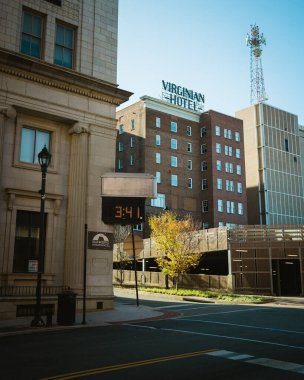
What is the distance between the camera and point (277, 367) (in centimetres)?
843

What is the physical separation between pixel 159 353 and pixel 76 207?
12.6 metres

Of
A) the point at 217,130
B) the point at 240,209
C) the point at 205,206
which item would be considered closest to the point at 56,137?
the point at 205,206

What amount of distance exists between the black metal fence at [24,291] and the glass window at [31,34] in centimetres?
1135

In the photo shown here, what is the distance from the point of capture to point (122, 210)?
22.5m

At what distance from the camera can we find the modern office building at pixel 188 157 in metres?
66.8

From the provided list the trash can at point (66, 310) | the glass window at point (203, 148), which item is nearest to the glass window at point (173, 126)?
the glass window at point (203, 148)

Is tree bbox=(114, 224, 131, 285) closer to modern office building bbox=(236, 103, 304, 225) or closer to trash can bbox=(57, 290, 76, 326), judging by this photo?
trash can bbox=(57, 290, 76, 326)

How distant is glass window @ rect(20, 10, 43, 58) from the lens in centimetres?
2166

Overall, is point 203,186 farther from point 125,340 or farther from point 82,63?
point 125,340

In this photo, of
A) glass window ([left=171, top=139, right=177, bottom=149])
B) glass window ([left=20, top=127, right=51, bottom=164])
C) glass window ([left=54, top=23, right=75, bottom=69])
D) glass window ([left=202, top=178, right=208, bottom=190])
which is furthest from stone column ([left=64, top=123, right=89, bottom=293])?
glass window ([left=202, top=178, right=208, bottom=190])

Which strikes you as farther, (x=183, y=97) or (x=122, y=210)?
(x=183, y=97)

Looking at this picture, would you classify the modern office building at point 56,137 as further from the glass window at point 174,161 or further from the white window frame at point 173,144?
the white window frame at point 173,144

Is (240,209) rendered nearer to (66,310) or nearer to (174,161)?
(174,161)

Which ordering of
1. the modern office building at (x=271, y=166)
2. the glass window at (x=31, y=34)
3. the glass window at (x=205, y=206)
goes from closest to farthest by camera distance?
the glass window at (x=31, y=34)
the glass window at (x=205, y=206)
the modern office building at (x=271, y=166)
